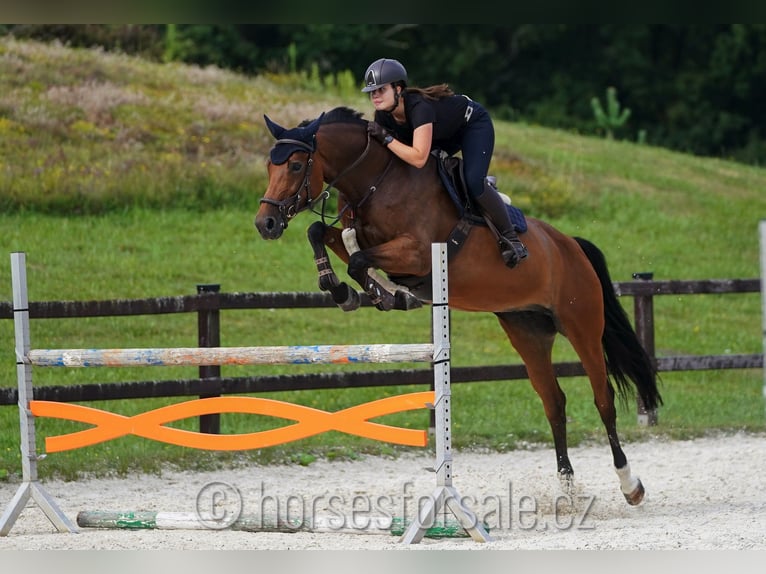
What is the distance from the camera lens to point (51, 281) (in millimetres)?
11758

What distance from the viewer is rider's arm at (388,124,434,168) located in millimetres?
5695

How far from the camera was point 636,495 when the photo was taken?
21.2 feet

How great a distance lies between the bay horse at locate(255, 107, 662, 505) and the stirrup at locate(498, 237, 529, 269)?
0.04 meters

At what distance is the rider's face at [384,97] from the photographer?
225 inches

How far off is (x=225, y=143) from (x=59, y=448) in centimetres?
1022

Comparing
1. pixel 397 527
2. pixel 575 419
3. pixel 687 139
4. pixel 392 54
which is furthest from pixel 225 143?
pixel 687 139

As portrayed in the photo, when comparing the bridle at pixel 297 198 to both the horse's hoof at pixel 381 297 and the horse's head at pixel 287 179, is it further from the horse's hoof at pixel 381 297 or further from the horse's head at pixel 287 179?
the horse's hoof at pixel 381 297

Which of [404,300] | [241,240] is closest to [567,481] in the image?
[404,300]

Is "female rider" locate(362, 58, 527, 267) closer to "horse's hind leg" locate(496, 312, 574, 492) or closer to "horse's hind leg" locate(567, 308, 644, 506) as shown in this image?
"horse's hind leg" locate(496, 312, 574, 492)

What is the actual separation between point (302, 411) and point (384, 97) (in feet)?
5.57

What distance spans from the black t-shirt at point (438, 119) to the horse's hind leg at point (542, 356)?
1208 mm

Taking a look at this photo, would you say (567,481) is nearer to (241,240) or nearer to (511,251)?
(511,251)

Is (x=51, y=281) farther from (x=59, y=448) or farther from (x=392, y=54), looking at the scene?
(x=392, y=54)

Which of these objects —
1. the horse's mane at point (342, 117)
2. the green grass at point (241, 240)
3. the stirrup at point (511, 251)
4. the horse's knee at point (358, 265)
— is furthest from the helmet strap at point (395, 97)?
the green grass at point (241, 240)
